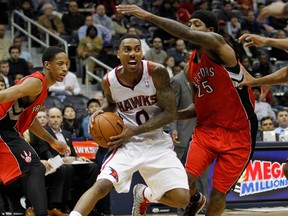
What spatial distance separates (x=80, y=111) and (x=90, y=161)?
2.83 metres

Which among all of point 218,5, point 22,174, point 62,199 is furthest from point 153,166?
point 218,5

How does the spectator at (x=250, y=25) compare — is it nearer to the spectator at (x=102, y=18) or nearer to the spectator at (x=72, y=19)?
the spectator at (x=102, y=18)

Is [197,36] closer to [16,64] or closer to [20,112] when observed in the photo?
[20,112]

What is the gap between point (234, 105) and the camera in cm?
655

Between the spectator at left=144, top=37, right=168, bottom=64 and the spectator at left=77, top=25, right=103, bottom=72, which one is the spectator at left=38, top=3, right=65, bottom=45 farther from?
the spectator at left=144, top=37, right=168, bottom=64

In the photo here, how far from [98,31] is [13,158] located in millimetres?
8326

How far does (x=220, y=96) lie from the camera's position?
6520mm

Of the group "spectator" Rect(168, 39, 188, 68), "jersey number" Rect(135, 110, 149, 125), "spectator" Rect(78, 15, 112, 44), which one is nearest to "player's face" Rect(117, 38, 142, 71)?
"jersey number" Rect(135, 110, 149, 125)

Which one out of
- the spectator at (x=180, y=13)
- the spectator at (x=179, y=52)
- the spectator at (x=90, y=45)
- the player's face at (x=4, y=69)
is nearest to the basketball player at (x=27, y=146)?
the player's face at (x=4, y=69)

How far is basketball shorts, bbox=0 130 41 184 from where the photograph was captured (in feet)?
22.2

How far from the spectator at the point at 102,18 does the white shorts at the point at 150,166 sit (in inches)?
363

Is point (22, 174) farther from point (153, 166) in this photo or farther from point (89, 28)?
point (89, 28)

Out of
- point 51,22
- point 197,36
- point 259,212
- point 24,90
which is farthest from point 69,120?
point 197,36

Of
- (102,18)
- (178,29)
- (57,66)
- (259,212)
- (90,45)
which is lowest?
(259,212)
